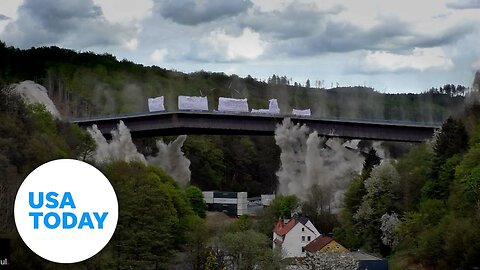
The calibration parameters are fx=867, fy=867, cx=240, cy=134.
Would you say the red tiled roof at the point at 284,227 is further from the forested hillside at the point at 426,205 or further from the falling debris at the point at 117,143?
the falling debris at the point at 117,143

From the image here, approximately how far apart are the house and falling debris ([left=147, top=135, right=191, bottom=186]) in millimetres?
28705

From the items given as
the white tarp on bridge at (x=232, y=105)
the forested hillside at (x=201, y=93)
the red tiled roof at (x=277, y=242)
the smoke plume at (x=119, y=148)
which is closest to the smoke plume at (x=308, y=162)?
the white tarp on bridge at (x=232, y=105)

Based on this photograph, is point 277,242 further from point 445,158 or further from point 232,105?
point 232,105

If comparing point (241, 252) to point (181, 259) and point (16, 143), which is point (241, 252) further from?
point (16, 143)

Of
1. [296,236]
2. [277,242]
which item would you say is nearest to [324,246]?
[277,242]

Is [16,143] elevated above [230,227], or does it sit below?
above

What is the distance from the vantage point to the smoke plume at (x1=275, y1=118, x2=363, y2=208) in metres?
61.7

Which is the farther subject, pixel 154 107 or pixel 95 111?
pixel 95 111

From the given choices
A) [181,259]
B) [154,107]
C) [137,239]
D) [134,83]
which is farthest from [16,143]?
[134,83]

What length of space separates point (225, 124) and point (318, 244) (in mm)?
21838

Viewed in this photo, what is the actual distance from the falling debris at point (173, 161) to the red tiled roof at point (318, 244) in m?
29.1

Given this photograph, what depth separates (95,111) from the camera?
87.1m

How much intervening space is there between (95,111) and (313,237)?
45.6 m

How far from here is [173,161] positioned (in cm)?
7388
